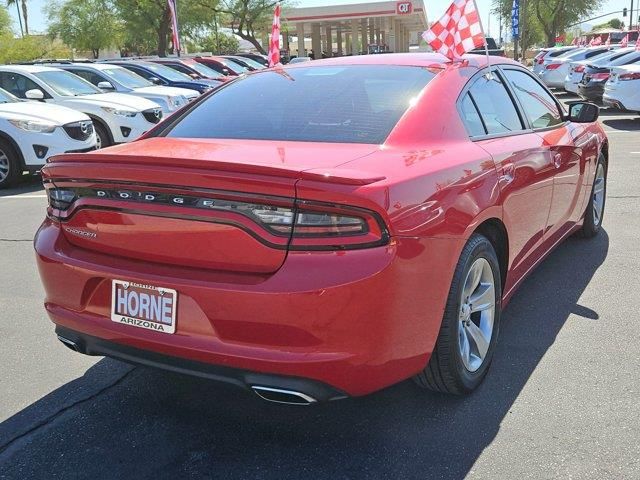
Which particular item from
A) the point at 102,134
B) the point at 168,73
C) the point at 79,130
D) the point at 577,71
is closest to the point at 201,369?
the point at 79,130

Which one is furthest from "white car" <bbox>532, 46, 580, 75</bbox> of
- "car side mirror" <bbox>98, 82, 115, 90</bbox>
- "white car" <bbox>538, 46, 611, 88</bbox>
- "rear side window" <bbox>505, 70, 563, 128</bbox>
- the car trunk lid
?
the car trunk lid

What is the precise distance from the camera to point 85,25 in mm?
41781

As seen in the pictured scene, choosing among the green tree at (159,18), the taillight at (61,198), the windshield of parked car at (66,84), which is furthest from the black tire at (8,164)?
the green tree at (159,18)

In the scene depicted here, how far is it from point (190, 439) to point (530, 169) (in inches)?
90.2

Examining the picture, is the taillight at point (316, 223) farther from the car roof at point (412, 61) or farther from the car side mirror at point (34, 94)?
the car side mirror at point (34, 94)

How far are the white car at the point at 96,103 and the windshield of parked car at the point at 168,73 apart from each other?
4.43m

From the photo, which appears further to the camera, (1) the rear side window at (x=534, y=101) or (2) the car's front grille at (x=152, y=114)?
(2) the car's front grille at (x=152, y=114)

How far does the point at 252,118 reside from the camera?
3.34m

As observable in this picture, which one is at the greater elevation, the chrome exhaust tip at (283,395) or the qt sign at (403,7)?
the qt sign at (403,7)

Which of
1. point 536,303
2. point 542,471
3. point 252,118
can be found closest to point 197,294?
point 252,118

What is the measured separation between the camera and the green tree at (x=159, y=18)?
1350 inches

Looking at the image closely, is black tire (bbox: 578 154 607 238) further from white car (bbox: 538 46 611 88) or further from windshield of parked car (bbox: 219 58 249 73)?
white car (bbox: 538 46 611 88)

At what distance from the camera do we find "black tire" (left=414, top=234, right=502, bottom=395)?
9.18 ft

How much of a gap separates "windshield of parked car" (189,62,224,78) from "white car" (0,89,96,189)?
936 centimetres
